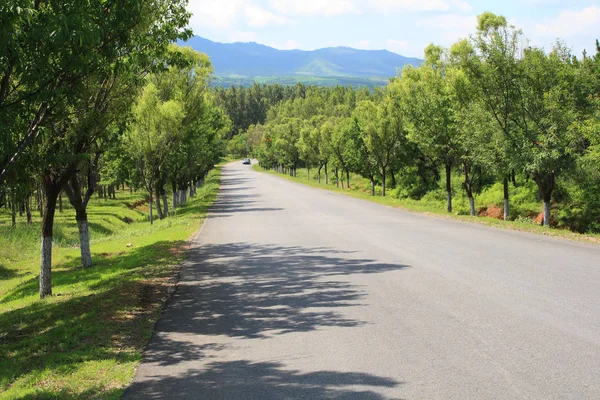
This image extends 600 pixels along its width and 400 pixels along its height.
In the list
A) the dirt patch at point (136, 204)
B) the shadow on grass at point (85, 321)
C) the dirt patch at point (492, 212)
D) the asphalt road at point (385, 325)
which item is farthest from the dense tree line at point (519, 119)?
the dirt patch at point (136, 204)

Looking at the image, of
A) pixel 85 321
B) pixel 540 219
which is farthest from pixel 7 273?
pixel 540 219

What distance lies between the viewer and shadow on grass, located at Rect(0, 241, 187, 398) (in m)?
6.80

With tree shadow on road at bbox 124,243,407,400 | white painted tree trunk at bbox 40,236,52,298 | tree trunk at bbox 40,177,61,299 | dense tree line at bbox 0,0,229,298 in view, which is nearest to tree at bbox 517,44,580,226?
tree shadow on road at bbox 124,243,407,400

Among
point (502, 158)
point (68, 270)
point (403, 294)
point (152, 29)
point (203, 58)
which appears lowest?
point (68, 270)

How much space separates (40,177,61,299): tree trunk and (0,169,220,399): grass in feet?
1.01

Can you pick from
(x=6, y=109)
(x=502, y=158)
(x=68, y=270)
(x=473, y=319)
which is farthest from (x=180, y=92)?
(x=473, y=319)

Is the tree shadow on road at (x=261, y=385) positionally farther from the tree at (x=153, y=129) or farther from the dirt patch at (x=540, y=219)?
the dirt patch at (x=540, y=219)

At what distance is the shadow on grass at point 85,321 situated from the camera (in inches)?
268

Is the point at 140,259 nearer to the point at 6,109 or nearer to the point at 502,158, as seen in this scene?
the point at 6,109

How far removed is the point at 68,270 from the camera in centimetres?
1644

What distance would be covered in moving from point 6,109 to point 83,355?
3501 mm

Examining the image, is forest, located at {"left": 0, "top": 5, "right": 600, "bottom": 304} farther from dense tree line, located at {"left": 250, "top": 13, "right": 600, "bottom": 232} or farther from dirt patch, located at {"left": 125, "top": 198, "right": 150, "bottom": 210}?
dirt patch, located at {"left": 125, "top": 198, "right": 150, "bottom": 210}

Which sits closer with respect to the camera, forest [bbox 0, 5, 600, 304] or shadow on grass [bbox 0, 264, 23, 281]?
forest [bbox 0, 5, 600, 304]

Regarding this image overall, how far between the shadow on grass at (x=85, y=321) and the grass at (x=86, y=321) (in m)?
0.01
